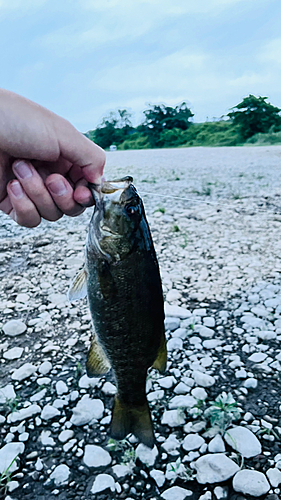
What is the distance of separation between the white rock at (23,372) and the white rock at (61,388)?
0.86 ft

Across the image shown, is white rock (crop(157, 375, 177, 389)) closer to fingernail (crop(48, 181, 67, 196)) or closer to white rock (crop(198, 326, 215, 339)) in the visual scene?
white rock (crop(198, 326, 215, 339))

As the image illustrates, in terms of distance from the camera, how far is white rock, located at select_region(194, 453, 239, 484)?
2.29 metres

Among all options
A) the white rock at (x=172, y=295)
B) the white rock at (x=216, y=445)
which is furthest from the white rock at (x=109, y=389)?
the white rock at (x=172, y=295)

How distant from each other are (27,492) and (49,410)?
577mm

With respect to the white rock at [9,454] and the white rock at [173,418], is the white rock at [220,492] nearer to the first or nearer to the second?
the white rock at [173,418]

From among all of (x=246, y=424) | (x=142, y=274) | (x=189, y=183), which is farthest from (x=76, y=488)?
(x=189, y=183)

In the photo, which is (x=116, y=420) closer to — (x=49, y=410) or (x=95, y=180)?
(x=49, y=410)

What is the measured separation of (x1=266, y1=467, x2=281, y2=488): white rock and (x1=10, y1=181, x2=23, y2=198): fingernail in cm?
204

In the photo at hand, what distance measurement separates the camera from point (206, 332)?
3.60m

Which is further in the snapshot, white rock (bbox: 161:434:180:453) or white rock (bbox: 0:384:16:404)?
white rock (bbox: 0:384:16:404)

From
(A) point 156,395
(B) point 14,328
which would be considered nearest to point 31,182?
(A) point 156,395

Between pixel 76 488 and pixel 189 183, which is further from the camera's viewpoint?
pixel 189 183

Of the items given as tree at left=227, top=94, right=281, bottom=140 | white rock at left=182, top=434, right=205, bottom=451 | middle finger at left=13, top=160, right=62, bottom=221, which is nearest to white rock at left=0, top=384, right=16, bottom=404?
white rock at left=182, top=434, right=205, bottom=451

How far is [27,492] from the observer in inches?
88.9
